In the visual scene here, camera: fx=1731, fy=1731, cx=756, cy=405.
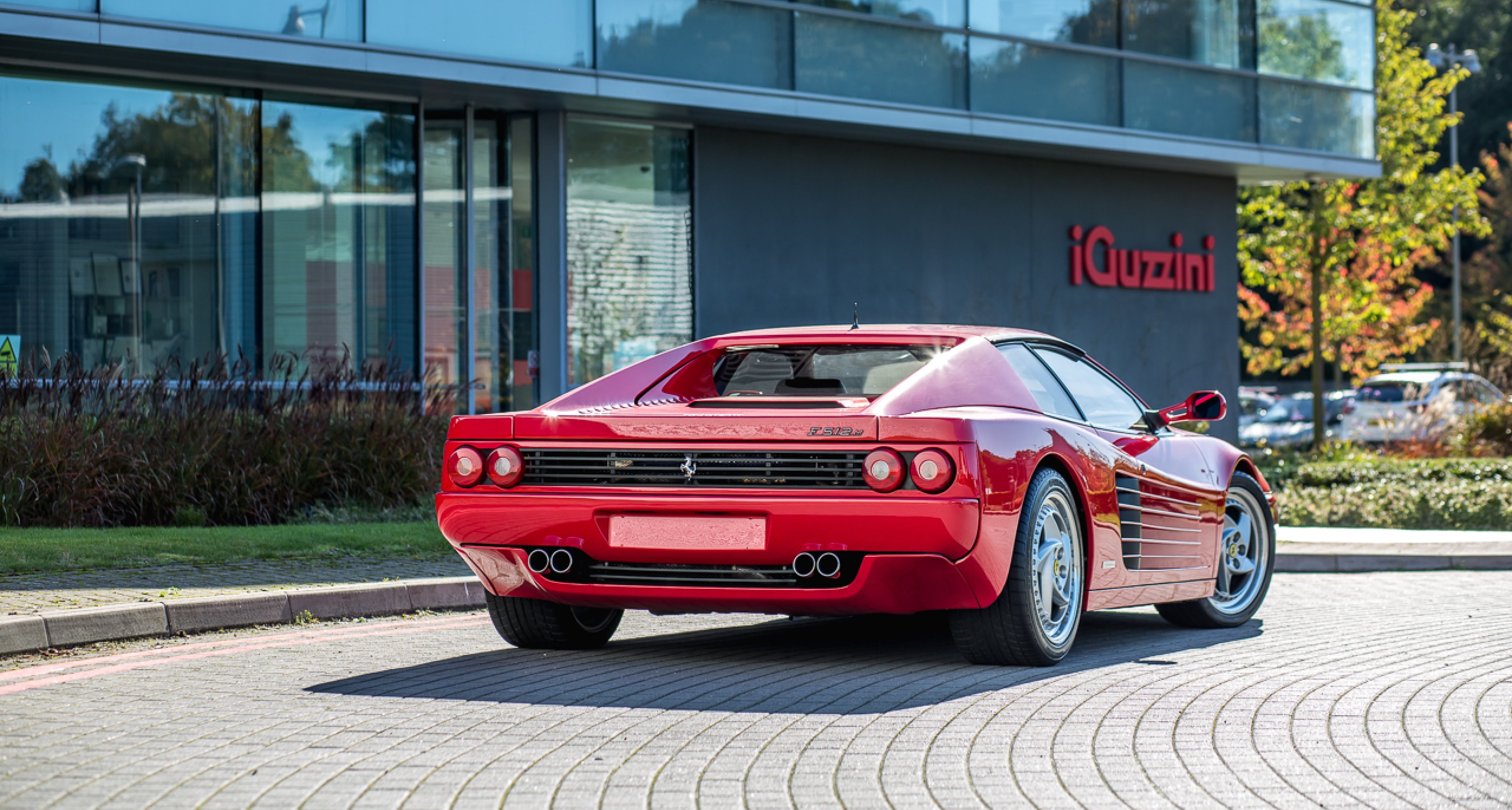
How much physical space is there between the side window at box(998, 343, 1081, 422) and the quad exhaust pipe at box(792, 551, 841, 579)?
1326 millimetres

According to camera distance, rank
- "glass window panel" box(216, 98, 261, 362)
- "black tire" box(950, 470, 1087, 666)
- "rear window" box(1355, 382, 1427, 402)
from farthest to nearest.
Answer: "rear window" box(1355, 382, 1427, 402), "glass window panel" box(216, 98, 261, 362), "black tire" box(950, 470, 1087, 666)

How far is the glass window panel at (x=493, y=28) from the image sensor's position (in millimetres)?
16094

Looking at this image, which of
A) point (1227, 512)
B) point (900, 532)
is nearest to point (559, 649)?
point (900, 532)

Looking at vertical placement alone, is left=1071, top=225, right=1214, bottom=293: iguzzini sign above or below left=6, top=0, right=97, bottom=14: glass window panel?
below

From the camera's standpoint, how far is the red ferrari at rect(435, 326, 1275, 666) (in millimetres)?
5898

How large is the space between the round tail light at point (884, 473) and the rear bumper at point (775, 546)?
37 millimetres

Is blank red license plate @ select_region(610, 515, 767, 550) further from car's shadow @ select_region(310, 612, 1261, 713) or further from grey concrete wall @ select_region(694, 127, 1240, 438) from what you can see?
grey concrete wall @ select_region(694, 127, 1240, 438)

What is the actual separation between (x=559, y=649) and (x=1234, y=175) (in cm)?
1889

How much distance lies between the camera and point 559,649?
23.1ft

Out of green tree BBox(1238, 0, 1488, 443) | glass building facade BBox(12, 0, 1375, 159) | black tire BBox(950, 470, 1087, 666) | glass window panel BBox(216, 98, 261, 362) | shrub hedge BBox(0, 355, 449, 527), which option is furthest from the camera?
green tree BBox(1238, 0, 1488, 443)

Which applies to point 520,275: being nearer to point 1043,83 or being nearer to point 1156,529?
point 1043,83

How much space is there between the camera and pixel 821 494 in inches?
232

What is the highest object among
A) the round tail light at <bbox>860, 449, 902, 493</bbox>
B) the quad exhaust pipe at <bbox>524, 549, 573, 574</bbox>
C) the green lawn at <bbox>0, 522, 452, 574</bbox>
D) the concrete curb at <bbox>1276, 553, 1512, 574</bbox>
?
the round tail light at <bbox>860, 449, 902, 493</bbox>

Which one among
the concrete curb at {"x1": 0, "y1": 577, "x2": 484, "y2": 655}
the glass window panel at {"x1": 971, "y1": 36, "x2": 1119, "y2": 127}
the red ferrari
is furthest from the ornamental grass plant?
the red ferrari
